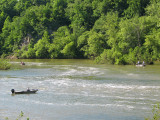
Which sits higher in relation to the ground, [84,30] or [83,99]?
[84,30]

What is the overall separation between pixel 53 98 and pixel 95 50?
1762 inches

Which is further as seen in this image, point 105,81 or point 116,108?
point 105,81

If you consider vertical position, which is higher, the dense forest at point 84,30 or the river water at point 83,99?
the dense forest at point 84,30

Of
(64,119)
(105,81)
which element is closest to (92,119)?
(64,119)

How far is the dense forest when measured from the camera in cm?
6444

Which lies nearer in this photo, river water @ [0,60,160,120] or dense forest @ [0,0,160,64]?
river water @ [0,60,160,120]

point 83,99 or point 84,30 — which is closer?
point 83,99

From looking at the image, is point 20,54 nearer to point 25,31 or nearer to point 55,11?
point 25,31

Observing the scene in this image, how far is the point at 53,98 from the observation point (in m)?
28.7

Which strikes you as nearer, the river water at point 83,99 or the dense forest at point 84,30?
the river water at point 83,99

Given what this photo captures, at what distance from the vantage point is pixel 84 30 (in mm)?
90812

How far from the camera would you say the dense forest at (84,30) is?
211 feet

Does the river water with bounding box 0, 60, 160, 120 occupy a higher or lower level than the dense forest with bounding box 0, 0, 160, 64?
lower

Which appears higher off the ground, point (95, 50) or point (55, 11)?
point (55, 11)
